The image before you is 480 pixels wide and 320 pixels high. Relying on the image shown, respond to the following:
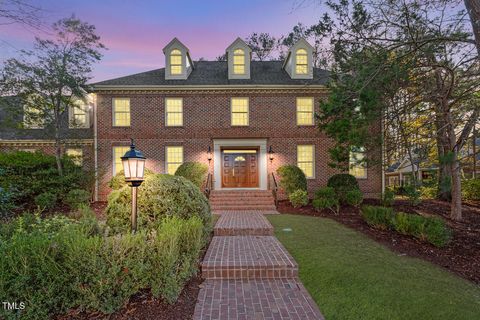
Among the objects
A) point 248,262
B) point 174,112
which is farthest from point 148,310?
point 174,112

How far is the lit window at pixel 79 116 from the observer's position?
1293cm

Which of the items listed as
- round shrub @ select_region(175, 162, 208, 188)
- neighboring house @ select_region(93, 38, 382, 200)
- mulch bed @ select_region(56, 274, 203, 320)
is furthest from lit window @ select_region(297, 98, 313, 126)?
mulch bed @ select_region(56, 274, 203, 320)

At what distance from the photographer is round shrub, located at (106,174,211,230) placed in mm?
4953

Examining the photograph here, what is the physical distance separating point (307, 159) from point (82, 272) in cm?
1176

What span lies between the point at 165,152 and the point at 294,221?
306 inches

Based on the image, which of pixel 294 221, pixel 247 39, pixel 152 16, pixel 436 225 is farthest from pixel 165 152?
pixel 247 39

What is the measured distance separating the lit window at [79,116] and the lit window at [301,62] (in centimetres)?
1179

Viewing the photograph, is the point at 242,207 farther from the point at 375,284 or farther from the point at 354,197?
the point at 375,284

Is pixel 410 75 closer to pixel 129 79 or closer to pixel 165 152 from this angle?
pixel 165 152

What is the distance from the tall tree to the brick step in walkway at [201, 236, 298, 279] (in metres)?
9.99

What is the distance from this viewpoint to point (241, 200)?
11305mm

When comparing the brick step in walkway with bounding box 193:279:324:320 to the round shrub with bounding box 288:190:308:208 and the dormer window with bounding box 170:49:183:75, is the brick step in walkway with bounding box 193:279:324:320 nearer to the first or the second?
the round shrub with bounding box 288:190:308:208

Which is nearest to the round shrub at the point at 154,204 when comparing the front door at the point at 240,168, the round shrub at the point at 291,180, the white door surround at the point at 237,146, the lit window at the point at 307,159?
the round shrub at the point at 291,180

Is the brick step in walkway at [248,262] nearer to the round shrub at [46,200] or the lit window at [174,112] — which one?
the round shrub at [46,200]
